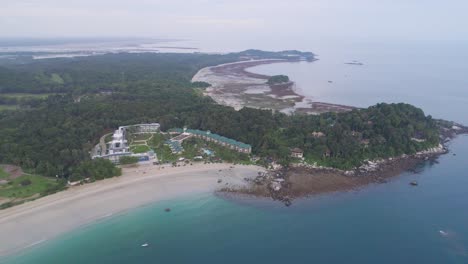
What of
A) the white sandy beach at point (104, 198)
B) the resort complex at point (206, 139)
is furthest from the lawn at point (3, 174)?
the resort complex at point (206, 139)

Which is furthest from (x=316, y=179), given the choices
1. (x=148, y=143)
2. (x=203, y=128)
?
(x=148, y=143)

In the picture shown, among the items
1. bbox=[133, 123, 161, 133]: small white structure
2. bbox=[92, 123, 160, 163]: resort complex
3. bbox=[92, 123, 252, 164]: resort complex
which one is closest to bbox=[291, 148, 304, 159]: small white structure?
bbox=[92, 123, 252, 164]: resort complex

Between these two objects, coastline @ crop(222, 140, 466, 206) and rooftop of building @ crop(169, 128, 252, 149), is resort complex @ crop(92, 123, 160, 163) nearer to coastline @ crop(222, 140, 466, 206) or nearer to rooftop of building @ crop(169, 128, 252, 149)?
rooftop of building @ crop(169, 128, 252, 149)

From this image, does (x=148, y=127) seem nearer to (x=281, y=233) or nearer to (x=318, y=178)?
(x=318, y=178)

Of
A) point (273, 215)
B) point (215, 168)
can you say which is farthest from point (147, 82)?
point (273, 215)

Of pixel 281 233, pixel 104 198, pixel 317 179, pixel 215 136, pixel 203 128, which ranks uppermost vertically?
pixel 203 128

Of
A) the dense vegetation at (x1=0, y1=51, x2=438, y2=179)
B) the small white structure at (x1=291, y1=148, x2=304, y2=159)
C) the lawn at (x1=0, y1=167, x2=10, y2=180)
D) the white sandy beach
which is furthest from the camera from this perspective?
the small white structure at (x1=291, y1=148, x2=304, y2=159)
